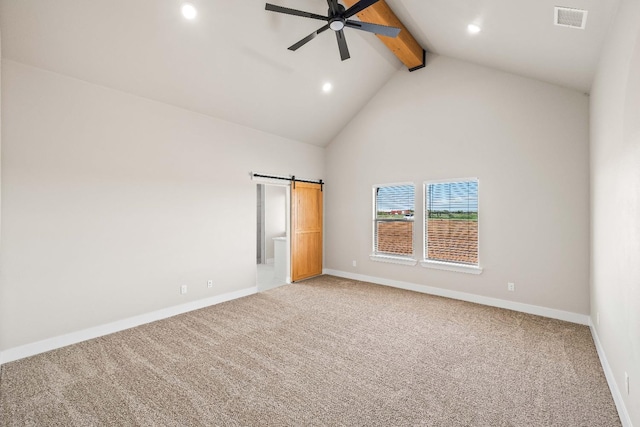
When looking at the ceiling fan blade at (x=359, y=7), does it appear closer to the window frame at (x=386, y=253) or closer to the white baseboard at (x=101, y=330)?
the window frame at (x=386, y=253)

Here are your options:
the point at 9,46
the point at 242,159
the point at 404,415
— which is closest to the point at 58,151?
the point at 9,46

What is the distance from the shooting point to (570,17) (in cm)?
243

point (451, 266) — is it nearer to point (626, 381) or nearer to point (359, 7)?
point (626, 381)

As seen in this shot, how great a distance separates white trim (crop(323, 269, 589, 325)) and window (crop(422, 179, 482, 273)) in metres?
0.43

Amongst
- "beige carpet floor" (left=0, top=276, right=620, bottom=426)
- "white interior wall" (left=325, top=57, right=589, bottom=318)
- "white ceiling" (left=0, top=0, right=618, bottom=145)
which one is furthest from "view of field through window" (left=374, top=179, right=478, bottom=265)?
"white ceiling" (left=0, top=0, right=618, bottom=145)

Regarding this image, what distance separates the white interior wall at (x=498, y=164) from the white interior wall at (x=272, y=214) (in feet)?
10.3

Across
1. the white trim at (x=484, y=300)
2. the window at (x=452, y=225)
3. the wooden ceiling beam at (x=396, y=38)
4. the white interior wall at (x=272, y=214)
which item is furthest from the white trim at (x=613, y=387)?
the white interior wall at (x=272, y=214)

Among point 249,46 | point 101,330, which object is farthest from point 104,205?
point 249,46

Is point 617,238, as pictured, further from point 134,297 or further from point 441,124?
point 134,297

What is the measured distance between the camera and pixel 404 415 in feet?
6.72

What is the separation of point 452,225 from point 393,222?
1.09m

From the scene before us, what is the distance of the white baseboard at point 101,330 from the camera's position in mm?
2822

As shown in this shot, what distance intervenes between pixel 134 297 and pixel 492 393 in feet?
13.3

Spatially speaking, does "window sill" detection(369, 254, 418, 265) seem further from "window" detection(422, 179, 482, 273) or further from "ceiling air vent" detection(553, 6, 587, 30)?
"ceiling air vent" detection(553, 6, 587, 30)
